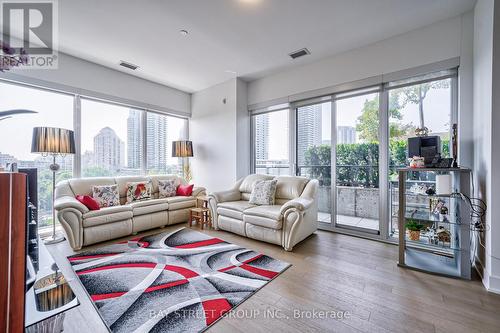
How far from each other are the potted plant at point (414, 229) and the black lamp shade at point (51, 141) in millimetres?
4741

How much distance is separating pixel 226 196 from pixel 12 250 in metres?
3.20

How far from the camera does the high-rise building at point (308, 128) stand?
3.86m

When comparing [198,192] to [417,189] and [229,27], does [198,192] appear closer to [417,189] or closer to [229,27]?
[229,27]

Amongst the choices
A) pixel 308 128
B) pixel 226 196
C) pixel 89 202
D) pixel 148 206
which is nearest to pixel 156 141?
pixel 148 206

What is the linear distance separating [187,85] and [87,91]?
75.7 inches

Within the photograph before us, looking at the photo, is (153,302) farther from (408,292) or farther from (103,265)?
(408,292)

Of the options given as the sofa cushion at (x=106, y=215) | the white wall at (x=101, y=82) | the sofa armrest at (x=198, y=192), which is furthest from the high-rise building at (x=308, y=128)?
the sofa cushion at (x=106, y=215)

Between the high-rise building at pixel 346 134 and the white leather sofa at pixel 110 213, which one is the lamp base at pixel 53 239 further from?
the high-rise building at pixel 346 134

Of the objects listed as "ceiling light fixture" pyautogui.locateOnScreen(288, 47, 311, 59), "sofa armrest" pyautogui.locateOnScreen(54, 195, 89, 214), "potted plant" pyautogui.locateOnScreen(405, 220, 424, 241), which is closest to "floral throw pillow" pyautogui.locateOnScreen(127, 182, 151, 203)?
"sofa armrest" pyautogui.locateOnScreen(54, 195, 89, 214)

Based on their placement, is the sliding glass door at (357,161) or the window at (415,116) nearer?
the window at (415,116)

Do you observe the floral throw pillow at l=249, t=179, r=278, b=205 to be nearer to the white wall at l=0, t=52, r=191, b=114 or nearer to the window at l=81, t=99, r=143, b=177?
the window at l=81, t=99, r=143, b=177

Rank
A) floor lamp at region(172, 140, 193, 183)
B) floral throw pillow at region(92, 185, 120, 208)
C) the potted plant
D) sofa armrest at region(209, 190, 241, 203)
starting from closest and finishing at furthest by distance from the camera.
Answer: the potted plant < floral throw pillow at region(92, 185, 120, 208) < sofa armrest at region(209, 190, 241, 203) < floor lamp at region(172, 140, 193, 183)

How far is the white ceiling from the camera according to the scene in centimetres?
238

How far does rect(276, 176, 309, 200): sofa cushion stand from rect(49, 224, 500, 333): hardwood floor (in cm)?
112
